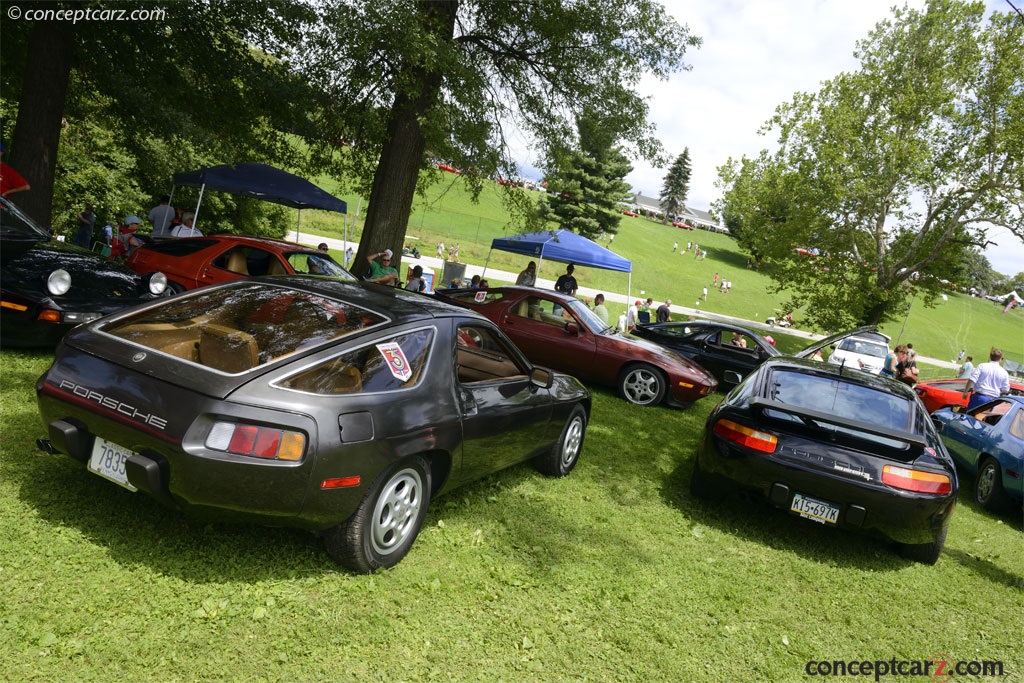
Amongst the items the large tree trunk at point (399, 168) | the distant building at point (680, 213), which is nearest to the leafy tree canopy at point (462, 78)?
the large tree trunk at point (399, 168)

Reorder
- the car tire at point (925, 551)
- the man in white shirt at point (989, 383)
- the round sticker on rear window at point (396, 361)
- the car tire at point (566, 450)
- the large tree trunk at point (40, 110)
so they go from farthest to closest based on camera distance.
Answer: the man in white shirt at point (989, 383)
the large tree trunk at point (40, 110)
the car tire at point (566, 450)
the car tire at point (925, 551)
the round sticker on rear window at point (396, 361)

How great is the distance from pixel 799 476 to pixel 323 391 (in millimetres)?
3470

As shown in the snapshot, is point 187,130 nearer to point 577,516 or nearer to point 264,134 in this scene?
point 264,134

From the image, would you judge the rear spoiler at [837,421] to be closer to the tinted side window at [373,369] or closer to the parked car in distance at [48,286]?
→ the tinted side window at [373,369]

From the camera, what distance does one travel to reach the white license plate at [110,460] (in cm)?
319

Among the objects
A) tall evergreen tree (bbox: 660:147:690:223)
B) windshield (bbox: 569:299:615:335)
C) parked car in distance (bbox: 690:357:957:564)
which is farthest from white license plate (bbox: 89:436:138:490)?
tall evergreen tree (bbox: 660:147:690:223)

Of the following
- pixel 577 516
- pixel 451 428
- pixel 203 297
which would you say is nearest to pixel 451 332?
pixel 451 428

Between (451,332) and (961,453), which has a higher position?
(451,332)

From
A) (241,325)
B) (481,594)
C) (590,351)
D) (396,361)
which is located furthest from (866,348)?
(241,325)

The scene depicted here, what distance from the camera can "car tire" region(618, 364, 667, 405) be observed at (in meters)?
9.51

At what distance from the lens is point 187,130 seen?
44.6 ft

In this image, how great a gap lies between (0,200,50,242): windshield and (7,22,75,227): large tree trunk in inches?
179

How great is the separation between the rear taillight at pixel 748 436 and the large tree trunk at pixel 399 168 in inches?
317

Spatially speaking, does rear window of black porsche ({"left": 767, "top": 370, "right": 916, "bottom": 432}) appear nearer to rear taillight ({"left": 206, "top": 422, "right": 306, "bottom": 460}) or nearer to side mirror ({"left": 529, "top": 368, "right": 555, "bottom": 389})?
side mirror ({"left": 529, "top": 368, "right": 555, "bottom": 389})
